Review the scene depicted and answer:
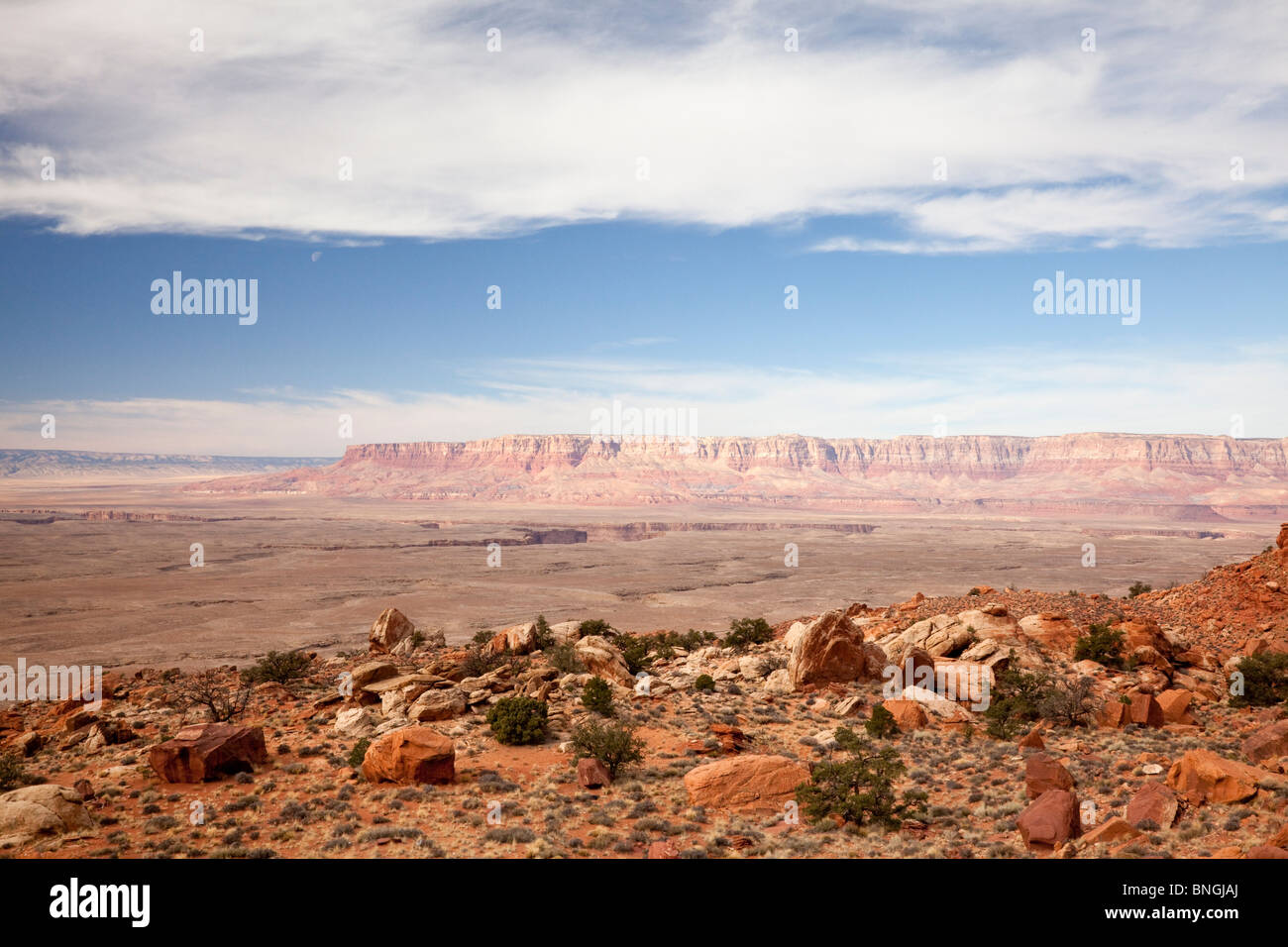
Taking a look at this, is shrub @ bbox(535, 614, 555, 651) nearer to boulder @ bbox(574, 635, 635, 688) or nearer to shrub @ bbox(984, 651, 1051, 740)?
boulder @ bbox(574, 635, 635, 688)

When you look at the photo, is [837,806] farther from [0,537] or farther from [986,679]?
[0,537]

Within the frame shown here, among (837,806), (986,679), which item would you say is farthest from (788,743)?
(986,679)

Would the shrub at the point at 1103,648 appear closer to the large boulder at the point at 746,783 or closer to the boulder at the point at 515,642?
the large boulder at the point at 746,783

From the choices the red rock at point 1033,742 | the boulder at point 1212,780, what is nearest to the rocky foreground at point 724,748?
the boulder at point 1212,780

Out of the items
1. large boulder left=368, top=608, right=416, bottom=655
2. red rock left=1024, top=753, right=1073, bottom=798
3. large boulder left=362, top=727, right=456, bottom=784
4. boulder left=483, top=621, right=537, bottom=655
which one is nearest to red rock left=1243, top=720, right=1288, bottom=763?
red rock left=1024, top=753, right=1073, bottom=798

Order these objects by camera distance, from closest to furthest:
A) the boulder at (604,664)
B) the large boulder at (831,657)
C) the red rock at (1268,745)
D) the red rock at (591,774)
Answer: the red rock at (1268,745) → the red rock at (591,774) → the large boulder at (831,657) → the boulder at (604,664)
